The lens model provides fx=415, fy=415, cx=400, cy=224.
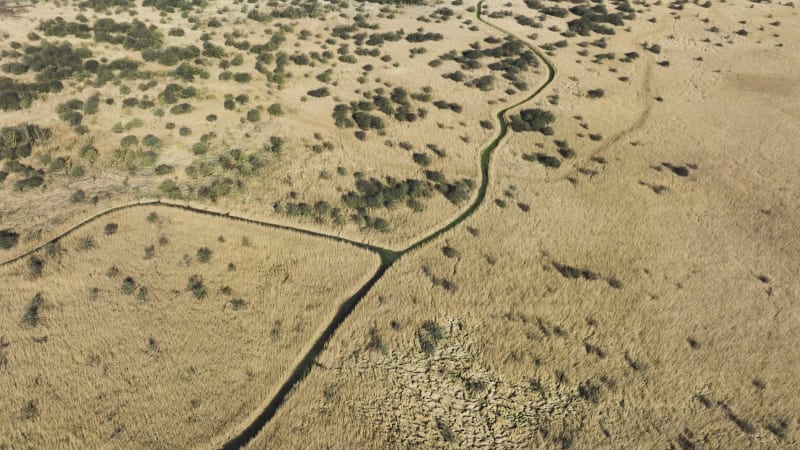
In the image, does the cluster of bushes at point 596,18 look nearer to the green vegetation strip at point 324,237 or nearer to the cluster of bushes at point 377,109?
the green vegetation strip at point 324,237

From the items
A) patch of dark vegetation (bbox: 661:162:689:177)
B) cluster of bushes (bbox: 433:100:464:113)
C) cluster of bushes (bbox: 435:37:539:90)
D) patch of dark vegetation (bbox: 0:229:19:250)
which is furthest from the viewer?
cluster of bushes (bbox: 435:37:539:90)

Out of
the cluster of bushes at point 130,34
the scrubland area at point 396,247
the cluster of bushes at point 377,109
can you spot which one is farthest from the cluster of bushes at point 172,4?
the cluster of bushes at point 377,109

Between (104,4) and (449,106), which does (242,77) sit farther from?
(104,4)

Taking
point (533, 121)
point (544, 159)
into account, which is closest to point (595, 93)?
point (533, 121)

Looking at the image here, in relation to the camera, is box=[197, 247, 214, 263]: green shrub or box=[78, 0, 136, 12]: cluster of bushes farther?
box=[78, 0, 136, 12]: cluster of bushes

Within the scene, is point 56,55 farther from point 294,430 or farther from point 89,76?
point 294,430

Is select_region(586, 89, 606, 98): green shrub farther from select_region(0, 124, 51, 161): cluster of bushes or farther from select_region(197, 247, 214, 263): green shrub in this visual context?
select_region(0, 124, 51, 161): cluster of bushes

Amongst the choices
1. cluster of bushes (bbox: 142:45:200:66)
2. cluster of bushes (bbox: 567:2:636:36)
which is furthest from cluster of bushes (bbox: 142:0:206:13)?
cluster of bushes (bbox: 567:2:636:36)

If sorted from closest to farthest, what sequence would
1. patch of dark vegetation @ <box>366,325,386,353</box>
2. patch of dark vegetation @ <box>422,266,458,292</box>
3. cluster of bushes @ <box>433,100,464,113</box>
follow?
patch of dark vegetation @ <box>366,325,386,353</box> → patch of dark vegetation @ <box>422,266,458,292</box> → cluster of bushes @ <box>433,100,464,113</box>
